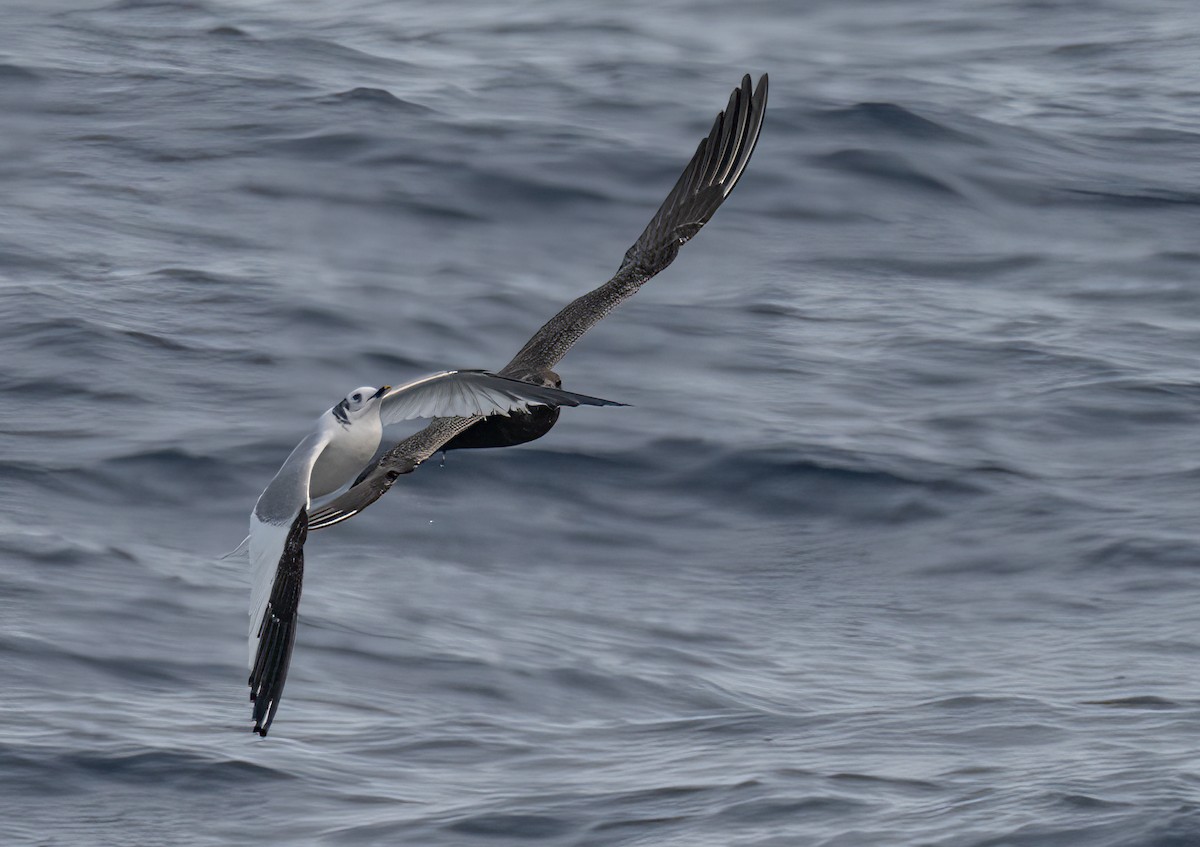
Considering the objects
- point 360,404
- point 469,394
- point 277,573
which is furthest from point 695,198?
point 277,573

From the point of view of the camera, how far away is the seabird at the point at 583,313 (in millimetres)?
6926

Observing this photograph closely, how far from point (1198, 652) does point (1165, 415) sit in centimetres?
307

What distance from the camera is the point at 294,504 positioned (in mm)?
6430

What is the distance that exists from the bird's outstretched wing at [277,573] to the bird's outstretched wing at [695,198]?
241 cm

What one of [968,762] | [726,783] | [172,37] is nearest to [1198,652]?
[968,762]

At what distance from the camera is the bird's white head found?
6.69 meters

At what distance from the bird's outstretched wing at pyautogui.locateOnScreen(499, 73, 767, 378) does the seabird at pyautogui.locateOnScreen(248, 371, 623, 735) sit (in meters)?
2.20

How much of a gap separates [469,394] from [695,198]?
3.90 m

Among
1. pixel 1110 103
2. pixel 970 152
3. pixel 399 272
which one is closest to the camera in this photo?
pixel 399 272

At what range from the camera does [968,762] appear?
9.30 metres

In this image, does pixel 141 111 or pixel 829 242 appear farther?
pixel 141 111

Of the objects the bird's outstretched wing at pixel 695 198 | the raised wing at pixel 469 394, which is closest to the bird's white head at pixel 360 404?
the raised wing at pixel 469 394

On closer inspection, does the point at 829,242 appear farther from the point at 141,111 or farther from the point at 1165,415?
the point at 141,111

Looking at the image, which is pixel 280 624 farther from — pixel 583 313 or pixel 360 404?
pixel 583 313
